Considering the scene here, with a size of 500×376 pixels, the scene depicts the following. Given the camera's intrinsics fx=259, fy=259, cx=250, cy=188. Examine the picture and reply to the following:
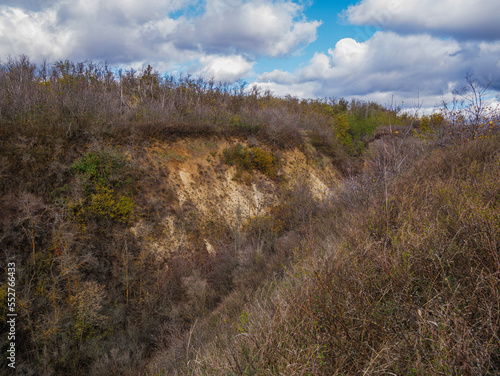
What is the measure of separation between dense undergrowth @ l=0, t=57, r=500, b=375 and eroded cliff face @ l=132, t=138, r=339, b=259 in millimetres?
232

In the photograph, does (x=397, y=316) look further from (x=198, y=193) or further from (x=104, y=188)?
(x=198, y=193)

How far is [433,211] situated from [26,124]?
1594 cm

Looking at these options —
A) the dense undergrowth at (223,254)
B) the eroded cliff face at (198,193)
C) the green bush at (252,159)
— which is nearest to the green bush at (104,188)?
the dense undergrowth at (223,254)

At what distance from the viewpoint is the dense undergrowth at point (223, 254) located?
2.69 meters

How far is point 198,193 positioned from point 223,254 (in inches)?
162

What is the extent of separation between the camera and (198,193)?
1574cm

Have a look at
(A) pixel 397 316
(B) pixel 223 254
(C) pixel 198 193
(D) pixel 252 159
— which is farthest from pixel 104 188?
(A) pixel 397 316

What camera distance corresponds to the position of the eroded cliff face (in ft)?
44.1

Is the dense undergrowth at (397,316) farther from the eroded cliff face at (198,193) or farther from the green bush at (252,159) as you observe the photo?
the green bush at (252,159)

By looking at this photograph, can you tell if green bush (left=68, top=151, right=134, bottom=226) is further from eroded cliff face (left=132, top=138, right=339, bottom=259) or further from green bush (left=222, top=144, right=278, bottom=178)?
green bush (left=222, top=144, right=278, bottom=178)

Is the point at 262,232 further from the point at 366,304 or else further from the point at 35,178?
the point at 366,304

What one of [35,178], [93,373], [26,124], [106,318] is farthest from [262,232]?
[26,124]

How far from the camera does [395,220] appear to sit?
492 centimetres

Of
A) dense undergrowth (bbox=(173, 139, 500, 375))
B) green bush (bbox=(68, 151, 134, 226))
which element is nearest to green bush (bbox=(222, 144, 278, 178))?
green bush (bbox=(68, 151, 134, 226))
